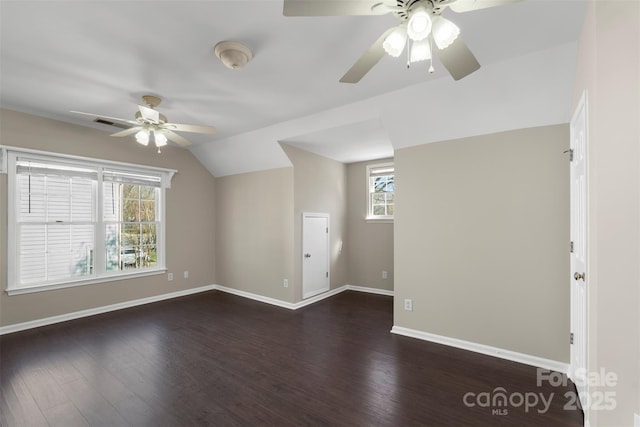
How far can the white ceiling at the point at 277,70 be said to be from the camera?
72.9 inches

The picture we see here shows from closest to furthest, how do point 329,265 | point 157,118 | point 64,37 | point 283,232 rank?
point 64,37
point 157,118
point 283,232
point 329,265

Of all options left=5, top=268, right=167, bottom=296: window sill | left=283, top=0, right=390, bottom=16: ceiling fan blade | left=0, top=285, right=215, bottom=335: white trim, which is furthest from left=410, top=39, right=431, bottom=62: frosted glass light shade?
left=0, top=285, right=215, bottom=335: white trim

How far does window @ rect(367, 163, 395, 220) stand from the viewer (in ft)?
17.3

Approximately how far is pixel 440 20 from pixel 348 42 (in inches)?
35.8

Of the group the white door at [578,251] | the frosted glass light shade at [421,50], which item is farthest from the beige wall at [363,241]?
the frosted glass light shade at [421,50]

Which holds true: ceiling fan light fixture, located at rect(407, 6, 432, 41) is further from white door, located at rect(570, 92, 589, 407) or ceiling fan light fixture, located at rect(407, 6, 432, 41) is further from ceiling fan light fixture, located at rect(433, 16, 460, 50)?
white door, located at rect(570, 92, 589, 407)

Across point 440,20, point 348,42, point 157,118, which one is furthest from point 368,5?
point 157,118

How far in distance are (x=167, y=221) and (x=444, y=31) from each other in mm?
4967

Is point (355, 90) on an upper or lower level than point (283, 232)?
upper

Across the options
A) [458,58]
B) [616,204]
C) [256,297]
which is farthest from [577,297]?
[256,297]

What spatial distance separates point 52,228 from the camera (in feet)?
12.4

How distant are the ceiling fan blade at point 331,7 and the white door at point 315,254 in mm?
3414

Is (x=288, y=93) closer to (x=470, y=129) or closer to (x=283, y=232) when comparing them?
(x=470, y=129)

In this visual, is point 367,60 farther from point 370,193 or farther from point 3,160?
point 3,160
